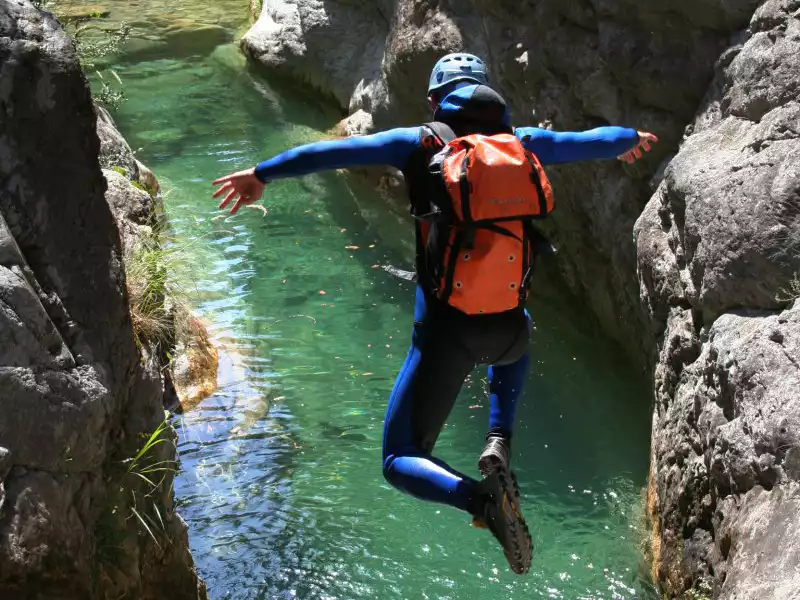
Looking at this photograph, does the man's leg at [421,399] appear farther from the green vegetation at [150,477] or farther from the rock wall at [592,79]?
the rock wall at [592,79]

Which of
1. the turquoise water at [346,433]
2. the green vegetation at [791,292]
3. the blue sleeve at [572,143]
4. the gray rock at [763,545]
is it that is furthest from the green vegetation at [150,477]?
the green vegetation at [791,292]

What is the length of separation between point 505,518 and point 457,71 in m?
1.66

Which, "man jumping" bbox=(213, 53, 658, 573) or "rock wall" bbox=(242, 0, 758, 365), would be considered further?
"rock wall" bbox=(242, 0, 758, 365)

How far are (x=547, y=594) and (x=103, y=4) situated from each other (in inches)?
529

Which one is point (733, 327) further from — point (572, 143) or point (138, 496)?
point (138, 496)

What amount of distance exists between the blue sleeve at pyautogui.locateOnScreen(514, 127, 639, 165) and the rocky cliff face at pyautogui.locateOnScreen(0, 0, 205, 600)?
5.28 ft

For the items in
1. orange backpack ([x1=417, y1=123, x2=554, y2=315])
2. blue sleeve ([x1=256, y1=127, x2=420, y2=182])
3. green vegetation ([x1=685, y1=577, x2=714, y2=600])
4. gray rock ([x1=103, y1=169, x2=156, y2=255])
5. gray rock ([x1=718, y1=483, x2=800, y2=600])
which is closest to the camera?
gray rock ([x1=718, y1=483, x2=800, y2=600])

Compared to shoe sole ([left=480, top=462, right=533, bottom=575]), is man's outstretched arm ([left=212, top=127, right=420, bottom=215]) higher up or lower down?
higher up

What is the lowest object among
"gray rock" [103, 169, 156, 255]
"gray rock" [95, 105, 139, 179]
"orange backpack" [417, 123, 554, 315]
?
"gray rock" [103, 169, 156, 255]

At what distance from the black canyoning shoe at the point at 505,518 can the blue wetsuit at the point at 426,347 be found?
7 cm

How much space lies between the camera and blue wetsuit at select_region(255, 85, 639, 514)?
3.64 meters

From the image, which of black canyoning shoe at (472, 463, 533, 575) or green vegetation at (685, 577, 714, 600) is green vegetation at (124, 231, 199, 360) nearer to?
black canyoning shoe at (472, 463, 533, 575)

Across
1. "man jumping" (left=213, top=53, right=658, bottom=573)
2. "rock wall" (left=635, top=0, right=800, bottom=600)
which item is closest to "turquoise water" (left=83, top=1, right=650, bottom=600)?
"rock wall" (left=635, top=0, right=800, bottom=600)

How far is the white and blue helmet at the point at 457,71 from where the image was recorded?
3877 mm
